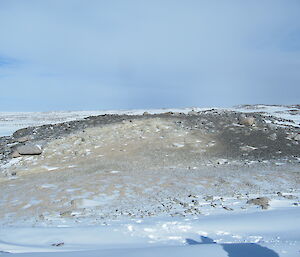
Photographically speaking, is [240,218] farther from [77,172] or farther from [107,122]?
[107,122]

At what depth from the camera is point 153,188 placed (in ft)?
24.7

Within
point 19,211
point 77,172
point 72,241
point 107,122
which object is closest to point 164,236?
point 72,241

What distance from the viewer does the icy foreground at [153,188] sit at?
4.24 m

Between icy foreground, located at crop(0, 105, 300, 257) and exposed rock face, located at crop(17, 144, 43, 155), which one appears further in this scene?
exposed rock face, located at crop(17, 144, 43, 155)

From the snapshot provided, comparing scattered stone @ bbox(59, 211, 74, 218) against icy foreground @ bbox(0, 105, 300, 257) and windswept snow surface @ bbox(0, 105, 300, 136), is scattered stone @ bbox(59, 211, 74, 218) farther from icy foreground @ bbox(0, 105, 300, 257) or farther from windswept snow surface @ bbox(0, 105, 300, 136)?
windswept snow surface @ bbox(0, 105, 300, 136)

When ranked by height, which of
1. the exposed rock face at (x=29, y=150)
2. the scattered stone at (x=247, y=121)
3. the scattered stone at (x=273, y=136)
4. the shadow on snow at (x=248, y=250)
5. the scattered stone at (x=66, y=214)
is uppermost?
the scattered stone at (x=247, y=121)

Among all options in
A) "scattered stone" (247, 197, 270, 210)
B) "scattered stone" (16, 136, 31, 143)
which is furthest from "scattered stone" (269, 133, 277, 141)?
"scattered stone" (16, 136, 31, 143)

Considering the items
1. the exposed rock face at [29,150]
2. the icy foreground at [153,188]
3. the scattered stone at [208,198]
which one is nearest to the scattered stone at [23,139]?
the icy foreground at [153,188]

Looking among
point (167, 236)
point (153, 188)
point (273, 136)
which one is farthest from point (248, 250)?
point (273, 136)

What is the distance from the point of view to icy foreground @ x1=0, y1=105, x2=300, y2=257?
4238mm

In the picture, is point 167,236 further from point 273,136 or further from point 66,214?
point 273,136

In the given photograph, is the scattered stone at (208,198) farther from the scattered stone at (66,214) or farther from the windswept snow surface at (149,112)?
the windswept snow surface at (149,112)

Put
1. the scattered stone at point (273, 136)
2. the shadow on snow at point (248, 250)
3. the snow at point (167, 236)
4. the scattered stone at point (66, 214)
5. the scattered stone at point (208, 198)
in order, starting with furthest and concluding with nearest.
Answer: the scattered stone at point (273, 136)
the scattered stone at point (208, 198)
the scattered stone at point (66, 214)
the snow at point (167, 236)
the shadow on snow at point (248, 250)

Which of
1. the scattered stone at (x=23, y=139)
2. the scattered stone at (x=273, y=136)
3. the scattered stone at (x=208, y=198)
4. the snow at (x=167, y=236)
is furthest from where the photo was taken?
the scattered stone at (x=23, y=139)
